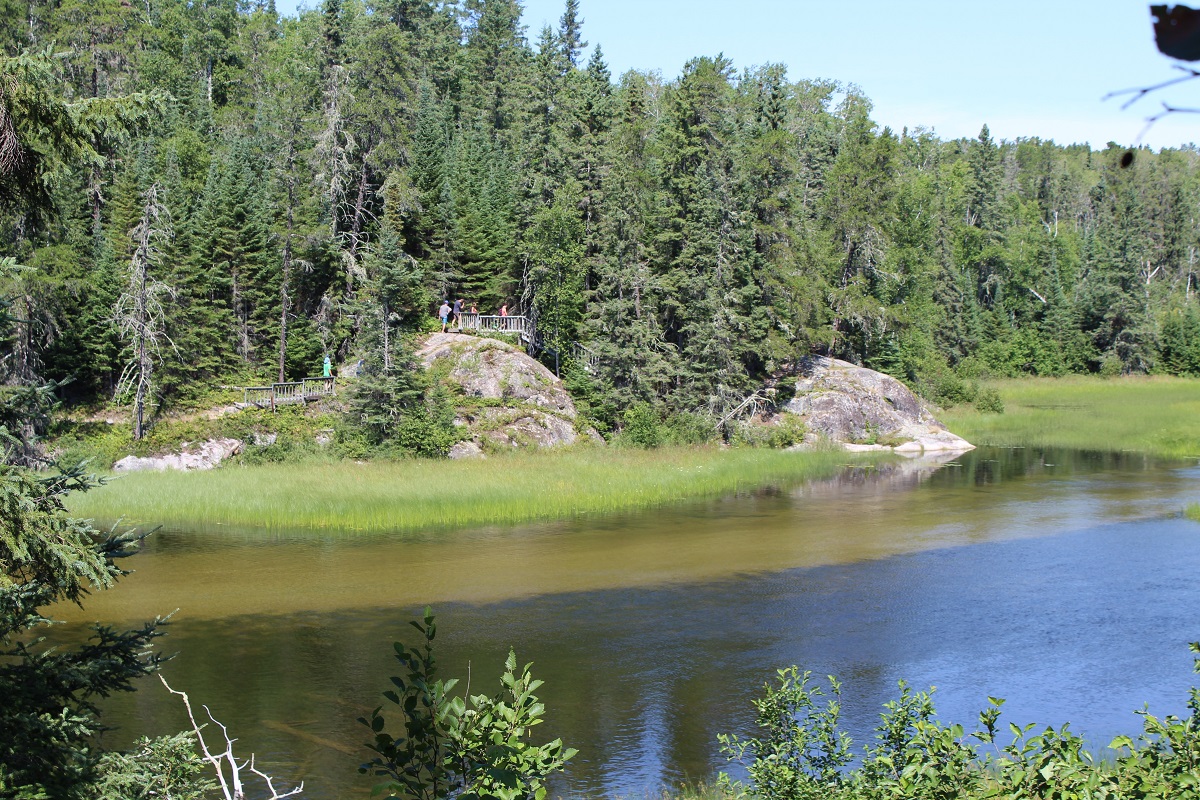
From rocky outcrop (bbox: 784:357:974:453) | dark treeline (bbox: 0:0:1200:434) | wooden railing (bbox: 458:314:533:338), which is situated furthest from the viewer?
A: rocky outcrop (bbox: 784:357:974:453)

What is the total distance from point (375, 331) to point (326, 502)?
9938mm

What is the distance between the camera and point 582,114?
162ft

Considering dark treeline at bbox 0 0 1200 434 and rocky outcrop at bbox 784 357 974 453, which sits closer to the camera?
dark treeline at bbox 0 0 1200 434

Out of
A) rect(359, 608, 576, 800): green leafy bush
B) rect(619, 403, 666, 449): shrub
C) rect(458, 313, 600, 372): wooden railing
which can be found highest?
rect(458, 313, 600, 372): wooden railing

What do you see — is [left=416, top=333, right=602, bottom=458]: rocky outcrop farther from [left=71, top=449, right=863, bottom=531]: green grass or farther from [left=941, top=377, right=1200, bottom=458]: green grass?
[left=941, top=377, right=1200, bottom=458]: green grass

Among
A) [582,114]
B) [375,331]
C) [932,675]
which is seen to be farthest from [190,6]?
[932,675]

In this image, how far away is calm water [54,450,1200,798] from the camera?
47.7ft

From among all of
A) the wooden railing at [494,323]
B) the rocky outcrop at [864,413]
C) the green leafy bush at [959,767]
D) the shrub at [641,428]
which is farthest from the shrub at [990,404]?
the green leafy bush at [959,767]

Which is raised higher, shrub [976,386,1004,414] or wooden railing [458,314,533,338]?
wooden railing [458,314,533,338]

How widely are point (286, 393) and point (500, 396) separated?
848cm

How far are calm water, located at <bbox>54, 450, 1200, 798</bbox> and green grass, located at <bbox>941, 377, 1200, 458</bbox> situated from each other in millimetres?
15042

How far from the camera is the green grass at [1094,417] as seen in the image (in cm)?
4625

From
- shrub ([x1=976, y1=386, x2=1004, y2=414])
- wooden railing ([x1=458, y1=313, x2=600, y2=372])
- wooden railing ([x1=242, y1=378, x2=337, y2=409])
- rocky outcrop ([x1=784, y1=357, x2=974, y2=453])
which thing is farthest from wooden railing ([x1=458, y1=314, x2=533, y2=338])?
shrub ([x1=976, y1=386, x2=1004, y2=414])

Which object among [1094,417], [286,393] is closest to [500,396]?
[286,393]
